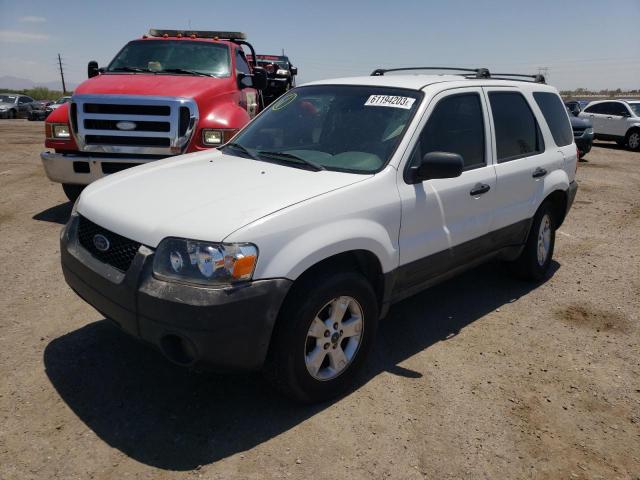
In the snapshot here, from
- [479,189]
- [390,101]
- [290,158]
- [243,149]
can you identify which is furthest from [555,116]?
[243,149]

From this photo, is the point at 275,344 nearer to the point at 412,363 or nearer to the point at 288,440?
the point at 288,440

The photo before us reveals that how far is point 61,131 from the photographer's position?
6340 mm

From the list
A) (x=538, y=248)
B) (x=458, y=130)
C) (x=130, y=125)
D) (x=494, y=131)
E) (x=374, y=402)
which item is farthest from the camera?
(x=130, y=125)

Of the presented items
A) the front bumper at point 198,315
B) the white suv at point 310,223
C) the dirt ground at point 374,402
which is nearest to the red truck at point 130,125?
the dirt ground at point 374,402

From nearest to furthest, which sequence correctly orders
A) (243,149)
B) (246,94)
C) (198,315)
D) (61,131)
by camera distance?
(198,315) < (243,149) < (61,131) < (246,94)

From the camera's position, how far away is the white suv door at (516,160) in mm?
4211

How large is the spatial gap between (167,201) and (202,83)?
4.20 metres

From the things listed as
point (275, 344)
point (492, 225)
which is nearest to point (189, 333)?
point (275, 344)

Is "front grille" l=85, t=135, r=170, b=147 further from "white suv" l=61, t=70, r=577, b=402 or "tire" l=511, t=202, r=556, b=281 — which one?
"tire" l=511, t=202, r=556, b=281

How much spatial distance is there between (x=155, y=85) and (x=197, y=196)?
4160 mm

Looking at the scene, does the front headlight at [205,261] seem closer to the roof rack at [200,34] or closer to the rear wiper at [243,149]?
the rear wiper at [243,149]

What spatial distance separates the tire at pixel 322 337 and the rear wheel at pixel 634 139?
18542mm

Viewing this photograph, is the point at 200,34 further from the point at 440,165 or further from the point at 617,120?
the point at 617,120

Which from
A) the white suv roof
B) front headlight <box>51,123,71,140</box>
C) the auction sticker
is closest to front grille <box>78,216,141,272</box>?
the auction sticker
